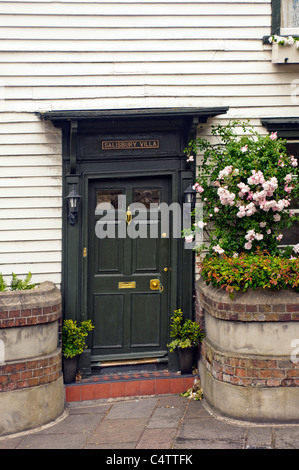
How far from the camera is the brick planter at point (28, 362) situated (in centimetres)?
504

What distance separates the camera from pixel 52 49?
5.88 meters

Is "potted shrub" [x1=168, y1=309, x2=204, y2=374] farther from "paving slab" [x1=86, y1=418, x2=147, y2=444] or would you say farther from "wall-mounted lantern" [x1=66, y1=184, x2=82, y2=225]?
"wall-mounted lantern" [x1=66, y1=184, x2=82, y2=225]

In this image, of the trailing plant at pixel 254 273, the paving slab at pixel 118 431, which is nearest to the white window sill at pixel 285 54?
the trailing plant at pixel 254 273

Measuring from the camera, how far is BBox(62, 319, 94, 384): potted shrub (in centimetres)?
575

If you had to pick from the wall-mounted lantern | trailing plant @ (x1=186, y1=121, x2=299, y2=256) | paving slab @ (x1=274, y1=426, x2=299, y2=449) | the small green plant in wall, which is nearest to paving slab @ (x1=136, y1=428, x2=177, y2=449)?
paving slab @ (x1=274, y1=426, x2=299, y2=449)

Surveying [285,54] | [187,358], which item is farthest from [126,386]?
[285,54]

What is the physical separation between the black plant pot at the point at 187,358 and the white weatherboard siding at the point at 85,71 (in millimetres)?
1837

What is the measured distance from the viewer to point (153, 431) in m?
4.87

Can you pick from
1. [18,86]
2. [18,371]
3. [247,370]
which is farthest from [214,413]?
[18,86]

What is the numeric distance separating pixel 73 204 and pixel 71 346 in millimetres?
1742

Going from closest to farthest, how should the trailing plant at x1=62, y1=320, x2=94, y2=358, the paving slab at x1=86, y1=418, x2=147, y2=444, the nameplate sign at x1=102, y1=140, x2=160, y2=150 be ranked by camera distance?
the paving slab at x1=86, y1=418, x2=147, y2=444 → the trailing plant at x1=62, y1=320, x2=94, y2=358 → the nameplate sign at x1=102, y1=140, x2=160, y2=150

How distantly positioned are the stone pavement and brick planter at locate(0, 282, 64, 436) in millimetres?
163

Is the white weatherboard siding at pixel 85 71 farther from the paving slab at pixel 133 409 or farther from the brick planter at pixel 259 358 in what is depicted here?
the brick planter at pixel 259 358

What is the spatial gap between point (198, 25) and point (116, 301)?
12.1 ft
